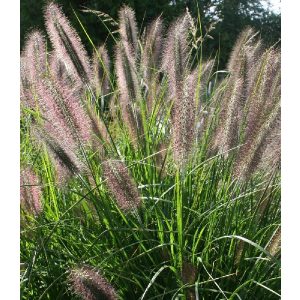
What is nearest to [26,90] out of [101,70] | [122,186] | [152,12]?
[101,70]

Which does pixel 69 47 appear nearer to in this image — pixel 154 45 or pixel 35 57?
pixel 35 57

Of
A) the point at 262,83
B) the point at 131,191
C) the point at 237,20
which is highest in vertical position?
the point at 262,83

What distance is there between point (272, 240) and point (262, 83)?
411mm

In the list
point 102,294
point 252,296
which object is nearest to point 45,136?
point 102,294

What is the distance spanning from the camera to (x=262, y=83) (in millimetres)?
1531

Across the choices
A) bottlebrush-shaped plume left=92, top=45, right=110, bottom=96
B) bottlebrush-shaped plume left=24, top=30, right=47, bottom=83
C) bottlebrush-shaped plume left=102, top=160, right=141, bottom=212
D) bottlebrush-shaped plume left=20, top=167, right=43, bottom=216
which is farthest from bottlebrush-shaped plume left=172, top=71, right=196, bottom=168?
bottlebrush-shaped plume left=92, top=45, right=110, bottom=96

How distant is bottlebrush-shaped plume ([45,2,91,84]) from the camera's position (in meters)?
1.74

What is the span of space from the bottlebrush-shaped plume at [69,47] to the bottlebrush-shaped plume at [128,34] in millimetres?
159

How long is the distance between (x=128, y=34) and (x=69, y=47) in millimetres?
299

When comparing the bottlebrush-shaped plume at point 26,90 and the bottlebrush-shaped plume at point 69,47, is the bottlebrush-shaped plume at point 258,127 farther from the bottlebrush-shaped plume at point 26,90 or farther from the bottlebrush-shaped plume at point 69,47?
the bottlebrush-shaped plume at point 26,90

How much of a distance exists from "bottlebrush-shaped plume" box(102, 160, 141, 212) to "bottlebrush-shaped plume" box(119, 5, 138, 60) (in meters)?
0.60

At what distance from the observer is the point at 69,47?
1.73 metres
